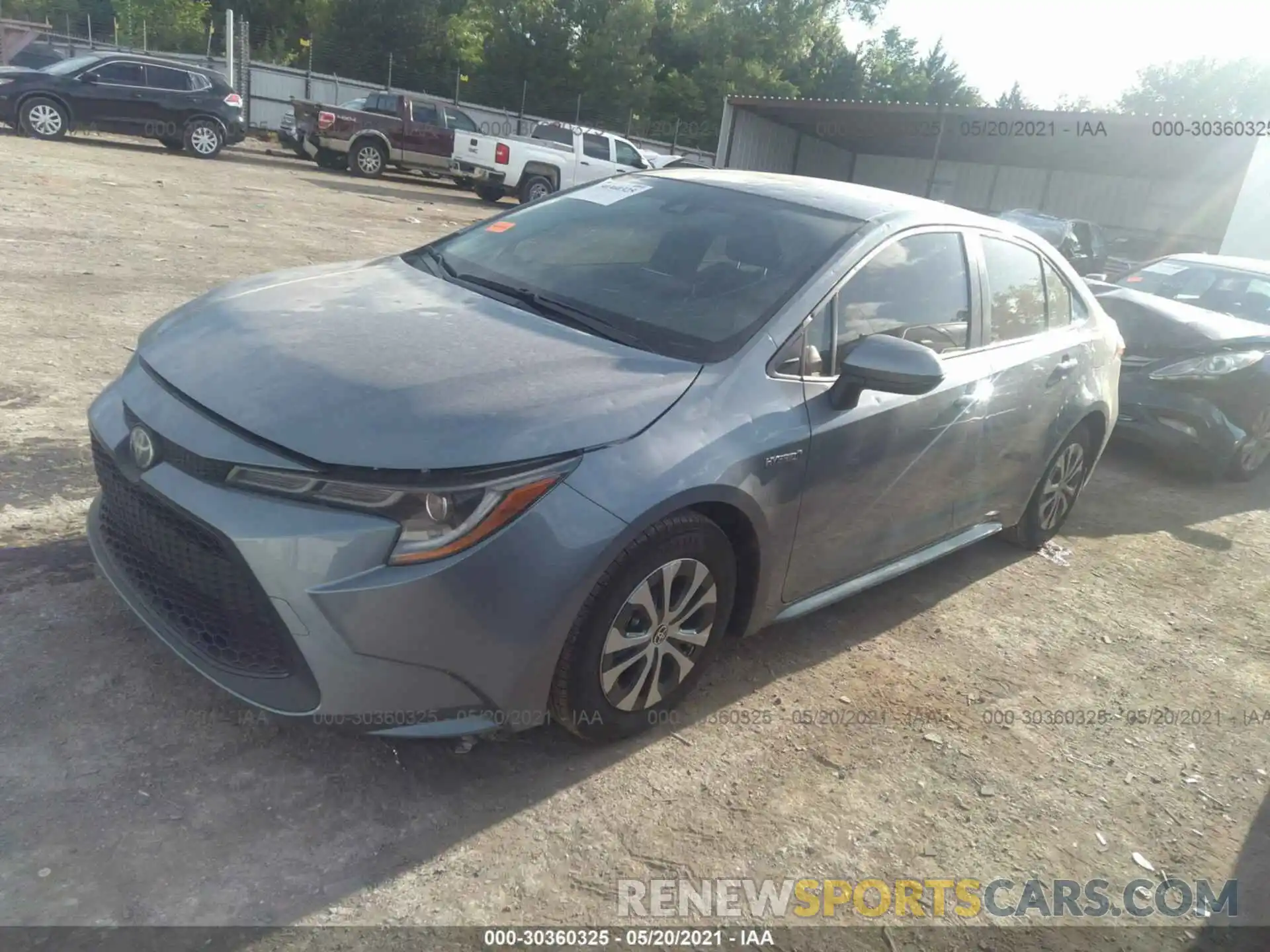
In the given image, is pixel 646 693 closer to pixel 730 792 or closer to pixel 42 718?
pixel 730 792

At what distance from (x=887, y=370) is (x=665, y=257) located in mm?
945

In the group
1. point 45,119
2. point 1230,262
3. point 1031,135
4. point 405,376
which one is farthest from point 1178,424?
point 45,119

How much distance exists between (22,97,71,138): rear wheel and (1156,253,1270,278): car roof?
17030 mm

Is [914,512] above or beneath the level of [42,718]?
above

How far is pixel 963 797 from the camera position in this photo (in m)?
3.00

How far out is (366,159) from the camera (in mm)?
19875

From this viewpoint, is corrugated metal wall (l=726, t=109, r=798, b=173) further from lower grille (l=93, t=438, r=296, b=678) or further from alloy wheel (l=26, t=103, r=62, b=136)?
lower grille (l=93, t=438, r=296, b=678)

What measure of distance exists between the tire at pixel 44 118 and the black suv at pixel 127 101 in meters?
0.01

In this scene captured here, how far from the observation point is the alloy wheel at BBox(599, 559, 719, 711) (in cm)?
272

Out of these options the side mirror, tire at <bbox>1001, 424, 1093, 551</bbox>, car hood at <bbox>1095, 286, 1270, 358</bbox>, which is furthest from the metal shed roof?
the side mirror

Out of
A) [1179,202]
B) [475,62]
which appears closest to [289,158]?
[475,62]

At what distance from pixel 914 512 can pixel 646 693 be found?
1413mm

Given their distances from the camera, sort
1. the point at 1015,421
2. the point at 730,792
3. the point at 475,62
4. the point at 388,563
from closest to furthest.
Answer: the point at 388,563 < the point at 730,792 < the point at 1015,421 < the point at 475,62

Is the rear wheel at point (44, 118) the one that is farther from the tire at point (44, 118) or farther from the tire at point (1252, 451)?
the tire at point (1252, 451)
